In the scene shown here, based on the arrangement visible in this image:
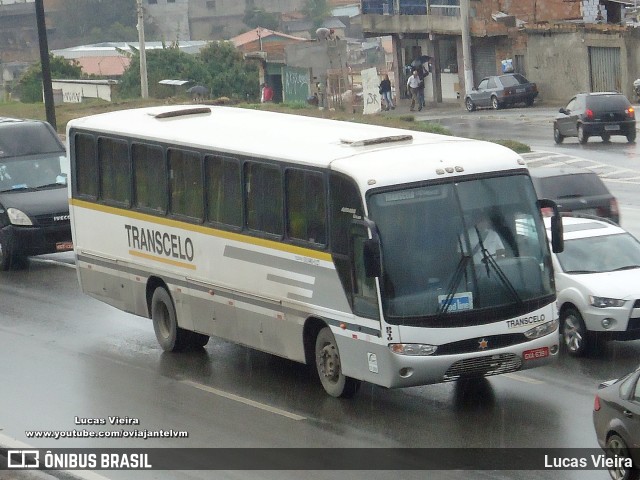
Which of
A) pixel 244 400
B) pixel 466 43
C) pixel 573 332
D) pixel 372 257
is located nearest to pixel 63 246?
pixel 244 400

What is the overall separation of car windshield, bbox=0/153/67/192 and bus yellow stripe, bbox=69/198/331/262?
570 cm

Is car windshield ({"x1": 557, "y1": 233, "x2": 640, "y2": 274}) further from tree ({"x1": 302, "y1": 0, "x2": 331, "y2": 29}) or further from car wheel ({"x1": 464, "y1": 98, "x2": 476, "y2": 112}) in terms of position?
tree ({"x1": 302, "y1": 0, "x2": 331, "y2": 29})

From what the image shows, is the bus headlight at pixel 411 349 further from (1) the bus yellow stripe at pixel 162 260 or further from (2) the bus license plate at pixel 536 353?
(1) the bus yellow stripe at pixel 162 260

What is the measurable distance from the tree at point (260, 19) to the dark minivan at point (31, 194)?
10940cm

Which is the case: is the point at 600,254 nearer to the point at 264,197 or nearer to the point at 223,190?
the point at 264,197

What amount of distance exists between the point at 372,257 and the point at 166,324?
4881 mm

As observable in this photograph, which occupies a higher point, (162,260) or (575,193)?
(162,260)

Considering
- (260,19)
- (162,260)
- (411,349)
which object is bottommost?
(411,349)

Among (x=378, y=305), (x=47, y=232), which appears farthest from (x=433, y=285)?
(x=47, y=232)

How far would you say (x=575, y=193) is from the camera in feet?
69.8

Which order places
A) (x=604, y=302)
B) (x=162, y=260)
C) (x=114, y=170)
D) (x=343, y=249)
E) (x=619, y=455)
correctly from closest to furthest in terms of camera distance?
(x=619, y=455)
(x=343, y=249)
(x=604, y=302)
(x=162, y=260)
(x=114, y=170)

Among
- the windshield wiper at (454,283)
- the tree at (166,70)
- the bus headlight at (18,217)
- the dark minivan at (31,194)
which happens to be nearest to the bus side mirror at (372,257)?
the windshield wiper at (454,283)

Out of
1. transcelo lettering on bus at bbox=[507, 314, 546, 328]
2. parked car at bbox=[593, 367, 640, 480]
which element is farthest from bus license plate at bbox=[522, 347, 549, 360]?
parked car at bbox=[593, 367, 640, 480]

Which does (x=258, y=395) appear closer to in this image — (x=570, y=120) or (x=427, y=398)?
(x=427, y=398)
